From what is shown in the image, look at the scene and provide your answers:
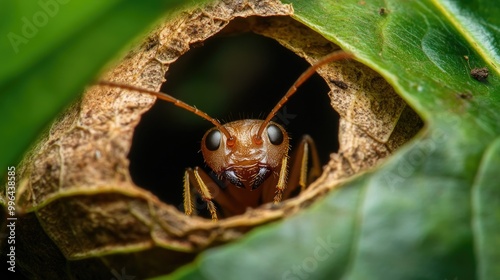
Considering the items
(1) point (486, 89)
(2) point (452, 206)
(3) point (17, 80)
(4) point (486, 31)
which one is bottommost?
(2) point (452, 206)

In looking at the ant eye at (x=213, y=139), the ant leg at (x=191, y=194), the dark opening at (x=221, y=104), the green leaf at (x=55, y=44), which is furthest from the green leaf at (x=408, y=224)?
the dark opening at (x=221, y=104)

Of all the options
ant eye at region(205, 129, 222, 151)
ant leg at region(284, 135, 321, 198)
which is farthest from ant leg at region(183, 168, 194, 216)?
ant leg at region(284, 135, 321, 198)

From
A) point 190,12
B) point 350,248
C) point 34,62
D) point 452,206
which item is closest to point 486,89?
point 452,206

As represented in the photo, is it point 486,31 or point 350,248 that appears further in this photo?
point 486,31

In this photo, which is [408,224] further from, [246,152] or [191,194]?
[191,194]

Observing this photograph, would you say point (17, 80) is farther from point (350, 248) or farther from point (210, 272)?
point (350, 248)

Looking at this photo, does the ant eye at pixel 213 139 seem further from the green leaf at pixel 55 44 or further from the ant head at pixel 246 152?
the green leaf at pixel 55 44
